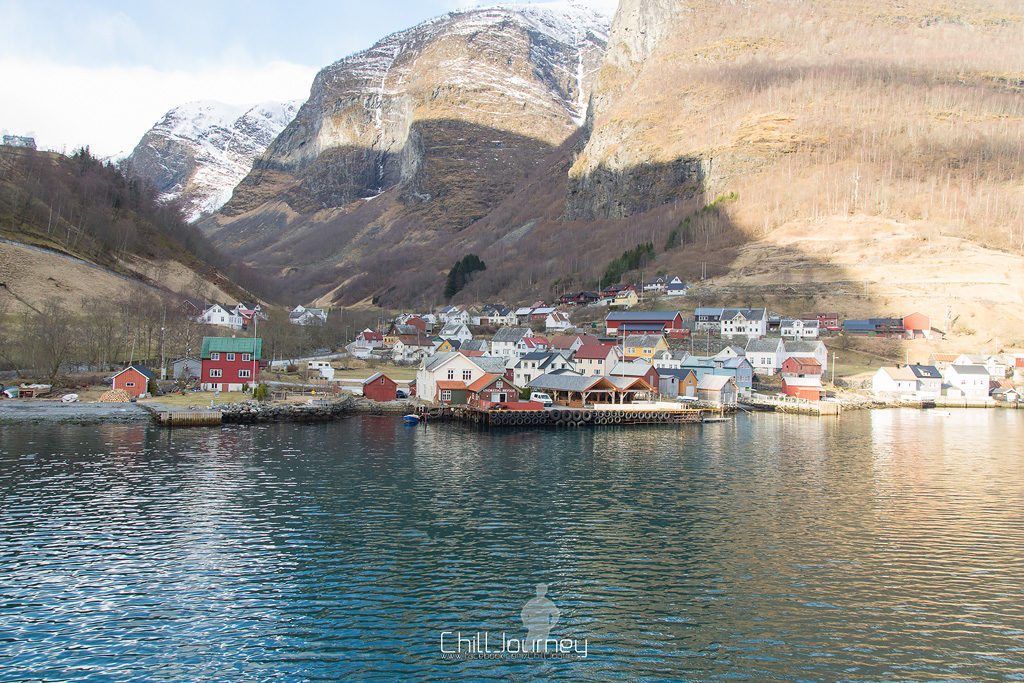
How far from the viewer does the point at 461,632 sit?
19859mm

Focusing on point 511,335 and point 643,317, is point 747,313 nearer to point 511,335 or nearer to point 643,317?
point 643,317

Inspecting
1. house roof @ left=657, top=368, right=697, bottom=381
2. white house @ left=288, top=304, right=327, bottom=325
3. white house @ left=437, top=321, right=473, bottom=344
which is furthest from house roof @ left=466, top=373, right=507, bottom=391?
white house @ left=288, top=304, right=327, bottom=325

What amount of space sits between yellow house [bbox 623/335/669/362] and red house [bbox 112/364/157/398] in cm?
5653

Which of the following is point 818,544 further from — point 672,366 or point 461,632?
point 672,366

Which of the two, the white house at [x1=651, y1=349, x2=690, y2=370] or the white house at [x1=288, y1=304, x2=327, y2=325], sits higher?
the white house at [x1=288, y1=304, x2=327, y2=325]

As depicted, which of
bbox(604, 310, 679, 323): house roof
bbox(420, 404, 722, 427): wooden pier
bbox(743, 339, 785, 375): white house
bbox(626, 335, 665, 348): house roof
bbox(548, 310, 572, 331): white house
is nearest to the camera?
bbox(420, 404, 722, 427): wooden pier

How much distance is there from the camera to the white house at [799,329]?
108875 mm

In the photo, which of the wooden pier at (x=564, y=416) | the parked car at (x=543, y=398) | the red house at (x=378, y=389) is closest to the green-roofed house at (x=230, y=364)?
the red house at (x=378, y=389)

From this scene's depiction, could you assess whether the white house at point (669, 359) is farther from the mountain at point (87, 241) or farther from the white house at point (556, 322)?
the mountain at point (87, 241)

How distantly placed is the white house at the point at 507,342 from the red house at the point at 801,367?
3472cm

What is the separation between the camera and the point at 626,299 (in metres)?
138

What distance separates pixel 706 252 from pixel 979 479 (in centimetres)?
12009

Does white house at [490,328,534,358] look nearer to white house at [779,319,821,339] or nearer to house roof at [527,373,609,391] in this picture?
house roof at [527,373,609,391]

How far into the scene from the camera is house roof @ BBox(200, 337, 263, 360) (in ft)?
224
